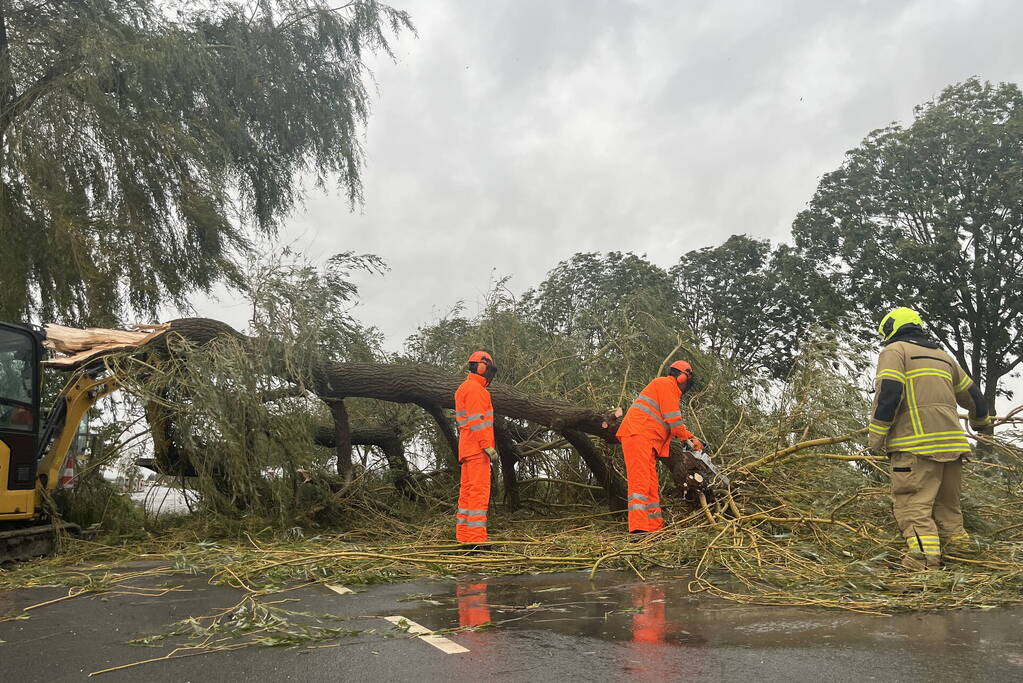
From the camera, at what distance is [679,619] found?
15.4 feet

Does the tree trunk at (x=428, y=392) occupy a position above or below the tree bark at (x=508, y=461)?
above

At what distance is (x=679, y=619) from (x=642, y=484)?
10.0 feet

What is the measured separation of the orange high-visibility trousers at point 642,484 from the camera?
7.59 m

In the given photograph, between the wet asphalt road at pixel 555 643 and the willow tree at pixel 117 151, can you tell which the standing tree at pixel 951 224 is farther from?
the wet asphalt road at pixel 555 643

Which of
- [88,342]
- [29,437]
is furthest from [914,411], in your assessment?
[88,342]

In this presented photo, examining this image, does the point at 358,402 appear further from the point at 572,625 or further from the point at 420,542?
the point at 572,625

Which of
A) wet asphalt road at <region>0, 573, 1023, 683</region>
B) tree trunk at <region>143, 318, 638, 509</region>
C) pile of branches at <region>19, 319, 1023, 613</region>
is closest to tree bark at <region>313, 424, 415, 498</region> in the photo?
pile of branches at <region>19, 319, 1023, 613</region>

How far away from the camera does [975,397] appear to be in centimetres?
639

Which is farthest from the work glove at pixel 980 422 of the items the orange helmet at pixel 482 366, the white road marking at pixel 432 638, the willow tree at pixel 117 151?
the willow tree at pixel 117 151

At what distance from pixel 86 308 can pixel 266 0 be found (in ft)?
20.1

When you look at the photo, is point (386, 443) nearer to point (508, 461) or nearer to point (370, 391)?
point (370, 391)

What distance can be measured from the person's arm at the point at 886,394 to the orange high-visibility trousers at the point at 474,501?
10.3 ft

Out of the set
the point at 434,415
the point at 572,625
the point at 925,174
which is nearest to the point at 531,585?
the point at 572,625

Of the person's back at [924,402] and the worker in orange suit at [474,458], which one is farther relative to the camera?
the worker in orange suit at [474,458]
